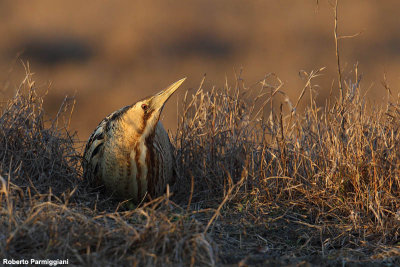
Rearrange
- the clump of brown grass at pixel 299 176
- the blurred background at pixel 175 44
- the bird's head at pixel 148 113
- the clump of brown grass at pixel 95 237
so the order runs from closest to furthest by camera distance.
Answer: the clump of brown grass at pixel 95 237 < the clump of brown grass at pixel 299 176 < the bird's head at pixel 148 113 < the blurred background at pixel 175 44

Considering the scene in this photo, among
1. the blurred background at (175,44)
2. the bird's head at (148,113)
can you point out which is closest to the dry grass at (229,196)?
the bird's head at (148,113)

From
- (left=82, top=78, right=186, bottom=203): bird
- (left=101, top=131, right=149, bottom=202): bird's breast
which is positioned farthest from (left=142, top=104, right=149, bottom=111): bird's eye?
(left=101, top=131, right=149, bottom=202): bird's breast

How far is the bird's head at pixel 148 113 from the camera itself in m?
3.06

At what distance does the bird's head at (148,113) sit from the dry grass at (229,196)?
31 cm

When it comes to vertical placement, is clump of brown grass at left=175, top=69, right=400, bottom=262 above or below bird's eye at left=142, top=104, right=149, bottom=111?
below

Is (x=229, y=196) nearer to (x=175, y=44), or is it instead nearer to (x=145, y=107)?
(x=145, y=107)

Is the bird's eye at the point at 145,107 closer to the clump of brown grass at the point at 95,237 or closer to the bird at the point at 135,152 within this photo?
the bird at the point at 135,152

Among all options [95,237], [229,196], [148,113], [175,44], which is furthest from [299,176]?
[175,44]

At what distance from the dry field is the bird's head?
309mm

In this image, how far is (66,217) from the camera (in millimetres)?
2422

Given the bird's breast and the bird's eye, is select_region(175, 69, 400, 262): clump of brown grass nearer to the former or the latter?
the bird's breast

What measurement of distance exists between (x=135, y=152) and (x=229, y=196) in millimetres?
428

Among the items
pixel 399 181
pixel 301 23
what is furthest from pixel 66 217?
pixel 301 23

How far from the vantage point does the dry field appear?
2322 mm
